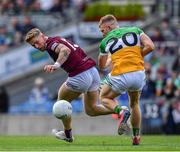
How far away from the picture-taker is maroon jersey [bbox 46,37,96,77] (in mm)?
19422

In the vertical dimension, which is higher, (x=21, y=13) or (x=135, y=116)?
(x=21, y=13)

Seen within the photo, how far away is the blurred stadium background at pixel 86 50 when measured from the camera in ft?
99.2

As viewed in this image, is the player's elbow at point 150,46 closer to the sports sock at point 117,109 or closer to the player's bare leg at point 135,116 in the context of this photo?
the player's bare leg at point 135,116

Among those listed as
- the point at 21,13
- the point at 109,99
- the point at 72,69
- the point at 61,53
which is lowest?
the point at 109,99

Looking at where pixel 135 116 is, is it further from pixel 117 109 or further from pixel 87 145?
pixel 87 145

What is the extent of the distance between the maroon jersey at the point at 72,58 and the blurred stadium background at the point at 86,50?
A: 9.96m

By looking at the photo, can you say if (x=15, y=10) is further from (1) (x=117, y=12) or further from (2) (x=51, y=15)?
(1) (x=117, y=12)

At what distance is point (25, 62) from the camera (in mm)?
36219

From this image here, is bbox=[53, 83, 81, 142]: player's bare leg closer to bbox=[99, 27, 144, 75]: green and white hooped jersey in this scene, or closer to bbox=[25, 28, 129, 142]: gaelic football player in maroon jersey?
bbox=[25, 28, 129, 142]: gaelic football player in maroon jersey

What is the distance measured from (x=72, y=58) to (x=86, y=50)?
618 inches

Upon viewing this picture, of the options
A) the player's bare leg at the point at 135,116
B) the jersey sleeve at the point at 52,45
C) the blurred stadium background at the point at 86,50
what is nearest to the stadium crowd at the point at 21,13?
the blurred stadium background at the point at 86,50

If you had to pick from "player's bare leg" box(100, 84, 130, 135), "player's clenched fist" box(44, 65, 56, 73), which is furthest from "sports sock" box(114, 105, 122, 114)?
"player's clenched fist" box(44, 65, 56, 73)

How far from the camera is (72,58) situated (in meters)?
19.7

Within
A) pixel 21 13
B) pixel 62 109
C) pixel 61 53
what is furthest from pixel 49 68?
pixel 21 13
